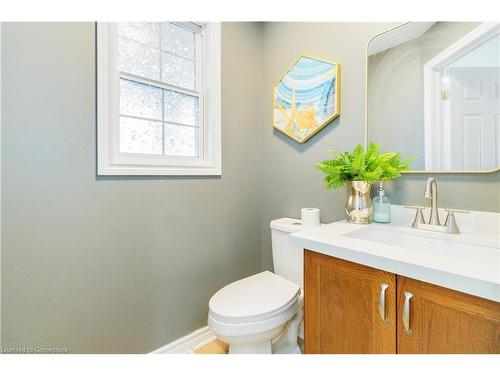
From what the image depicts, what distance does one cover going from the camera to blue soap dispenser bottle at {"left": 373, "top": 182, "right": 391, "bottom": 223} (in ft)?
3.72

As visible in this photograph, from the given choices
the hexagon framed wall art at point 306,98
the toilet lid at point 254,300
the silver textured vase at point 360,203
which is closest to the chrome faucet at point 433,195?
the silver textured vase at point 360,203

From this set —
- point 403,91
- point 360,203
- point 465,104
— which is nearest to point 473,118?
point 465,104

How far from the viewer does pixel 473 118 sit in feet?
3.13

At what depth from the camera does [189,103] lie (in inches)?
58.4

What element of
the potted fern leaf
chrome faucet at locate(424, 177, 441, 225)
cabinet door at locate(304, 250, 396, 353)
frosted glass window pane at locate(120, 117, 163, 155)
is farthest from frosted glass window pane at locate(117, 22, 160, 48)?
chrome faucet at locate(424, 177, 441, 225)

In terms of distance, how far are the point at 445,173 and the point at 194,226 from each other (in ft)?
4.25

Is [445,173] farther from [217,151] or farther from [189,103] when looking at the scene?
[189,103]

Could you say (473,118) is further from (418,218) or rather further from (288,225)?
(288,225)

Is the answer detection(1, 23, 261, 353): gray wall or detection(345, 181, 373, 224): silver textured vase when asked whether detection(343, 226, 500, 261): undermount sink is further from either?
detection(1, 23, 261, 353): gray wall

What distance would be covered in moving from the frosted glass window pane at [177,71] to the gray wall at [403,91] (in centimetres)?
105

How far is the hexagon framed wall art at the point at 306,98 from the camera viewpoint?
136 centimetres

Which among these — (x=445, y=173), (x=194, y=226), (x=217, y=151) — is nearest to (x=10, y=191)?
(x=194, y=226)

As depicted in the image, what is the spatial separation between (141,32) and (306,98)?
3.32 ft

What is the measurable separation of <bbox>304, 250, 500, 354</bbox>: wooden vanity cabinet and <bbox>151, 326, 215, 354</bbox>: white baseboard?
796 mm
